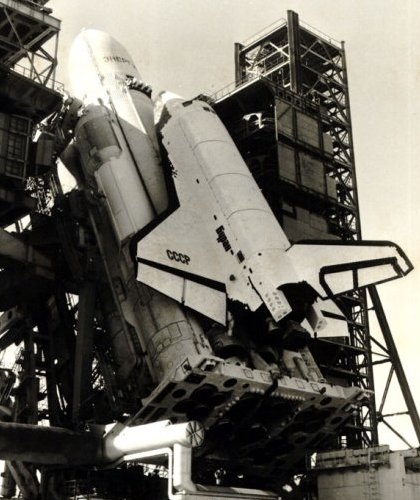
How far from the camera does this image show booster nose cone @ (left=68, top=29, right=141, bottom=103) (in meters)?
28.6

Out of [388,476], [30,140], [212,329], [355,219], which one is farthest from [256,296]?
[355,219]

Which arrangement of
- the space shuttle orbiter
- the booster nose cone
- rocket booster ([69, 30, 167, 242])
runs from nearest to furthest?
the space shuttle orbiter < rocket booster ([69, 30, 167, 242]) < the booster nose cone

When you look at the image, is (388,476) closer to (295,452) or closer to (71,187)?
(295,452)

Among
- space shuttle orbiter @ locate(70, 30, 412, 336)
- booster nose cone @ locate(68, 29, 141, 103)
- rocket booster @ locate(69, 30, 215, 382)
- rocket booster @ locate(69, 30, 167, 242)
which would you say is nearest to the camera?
space shuttle orbiter @ locate(70, 30, 412, 336)

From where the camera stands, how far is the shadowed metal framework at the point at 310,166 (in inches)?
1282

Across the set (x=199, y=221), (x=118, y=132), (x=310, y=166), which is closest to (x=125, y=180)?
(x=118, y=132)

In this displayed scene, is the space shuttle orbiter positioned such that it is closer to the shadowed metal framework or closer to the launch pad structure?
the launch pad structure

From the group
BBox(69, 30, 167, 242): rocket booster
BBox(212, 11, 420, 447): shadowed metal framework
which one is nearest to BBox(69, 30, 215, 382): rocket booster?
BBox(69, 30, 167, 242): rocket booster

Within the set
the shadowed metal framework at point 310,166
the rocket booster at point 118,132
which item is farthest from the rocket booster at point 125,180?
the shadowed metal framework at point 310,166

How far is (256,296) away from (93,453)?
20.4 ft

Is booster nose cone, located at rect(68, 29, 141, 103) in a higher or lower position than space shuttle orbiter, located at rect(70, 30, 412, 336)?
higher

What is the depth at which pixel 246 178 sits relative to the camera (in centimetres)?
2473

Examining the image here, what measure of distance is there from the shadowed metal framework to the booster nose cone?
6407 millimetres

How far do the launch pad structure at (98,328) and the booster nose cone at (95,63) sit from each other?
157cm
